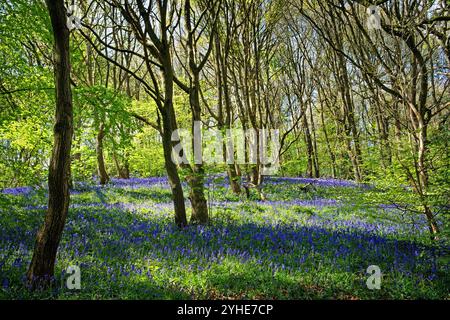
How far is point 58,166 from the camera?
3697mm

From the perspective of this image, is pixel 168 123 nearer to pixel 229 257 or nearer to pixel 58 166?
pixel 229 257

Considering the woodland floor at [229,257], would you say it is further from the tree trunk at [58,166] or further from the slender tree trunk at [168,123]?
the slender tree trunk at [168,123]

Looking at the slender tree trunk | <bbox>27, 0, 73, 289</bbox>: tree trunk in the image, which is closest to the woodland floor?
<bbox>27, 0, 73, 289</bbox>: tree trunk

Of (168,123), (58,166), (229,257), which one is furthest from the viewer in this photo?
(168,123)

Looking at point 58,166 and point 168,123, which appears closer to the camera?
point 58,166

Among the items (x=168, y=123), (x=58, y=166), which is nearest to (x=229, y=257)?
(x=58, y=166)

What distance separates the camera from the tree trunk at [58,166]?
12.1 ft

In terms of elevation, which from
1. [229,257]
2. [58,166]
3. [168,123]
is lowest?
[229,257]

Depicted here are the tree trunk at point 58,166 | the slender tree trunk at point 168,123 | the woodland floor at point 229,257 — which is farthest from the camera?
the slender tree trunk at point 168,123

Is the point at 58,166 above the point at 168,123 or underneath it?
underneath

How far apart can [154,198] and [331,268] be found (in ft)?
26.1

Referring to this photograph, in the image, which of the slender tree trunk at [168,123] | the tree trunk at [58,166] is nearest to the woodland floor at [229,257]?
the tree trunk at [58,166]

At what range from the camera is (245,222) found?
7820mm

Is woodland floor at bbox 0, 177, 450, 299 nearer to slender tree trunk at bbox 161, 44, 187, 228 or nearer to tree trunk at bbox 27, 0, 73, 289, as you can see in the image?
tree trunk at bbox 27, 0, 73, 289
